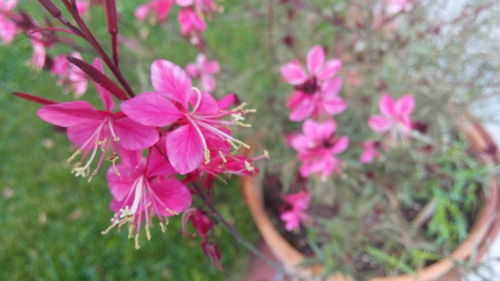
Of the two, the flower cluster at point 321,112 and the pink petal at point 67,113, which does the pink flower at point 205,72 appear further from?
the pink petal at point 67,113

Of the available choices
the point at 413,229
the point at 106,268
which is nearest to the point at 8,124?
the point at 106,268

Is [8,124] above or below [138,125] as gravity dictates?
above

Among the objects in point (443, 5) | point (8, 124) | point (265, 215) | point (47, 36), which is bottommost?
point (265, 215)

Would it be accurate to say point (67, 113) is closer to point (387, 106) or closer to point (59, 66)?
point (59, 66)

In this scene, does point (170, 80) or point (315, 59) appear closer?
point (170, 80)

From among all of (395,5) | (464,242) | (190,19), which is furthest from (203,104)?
(464,242)

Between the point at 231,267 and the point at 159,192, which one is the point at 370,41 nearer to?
the point at 159,192
